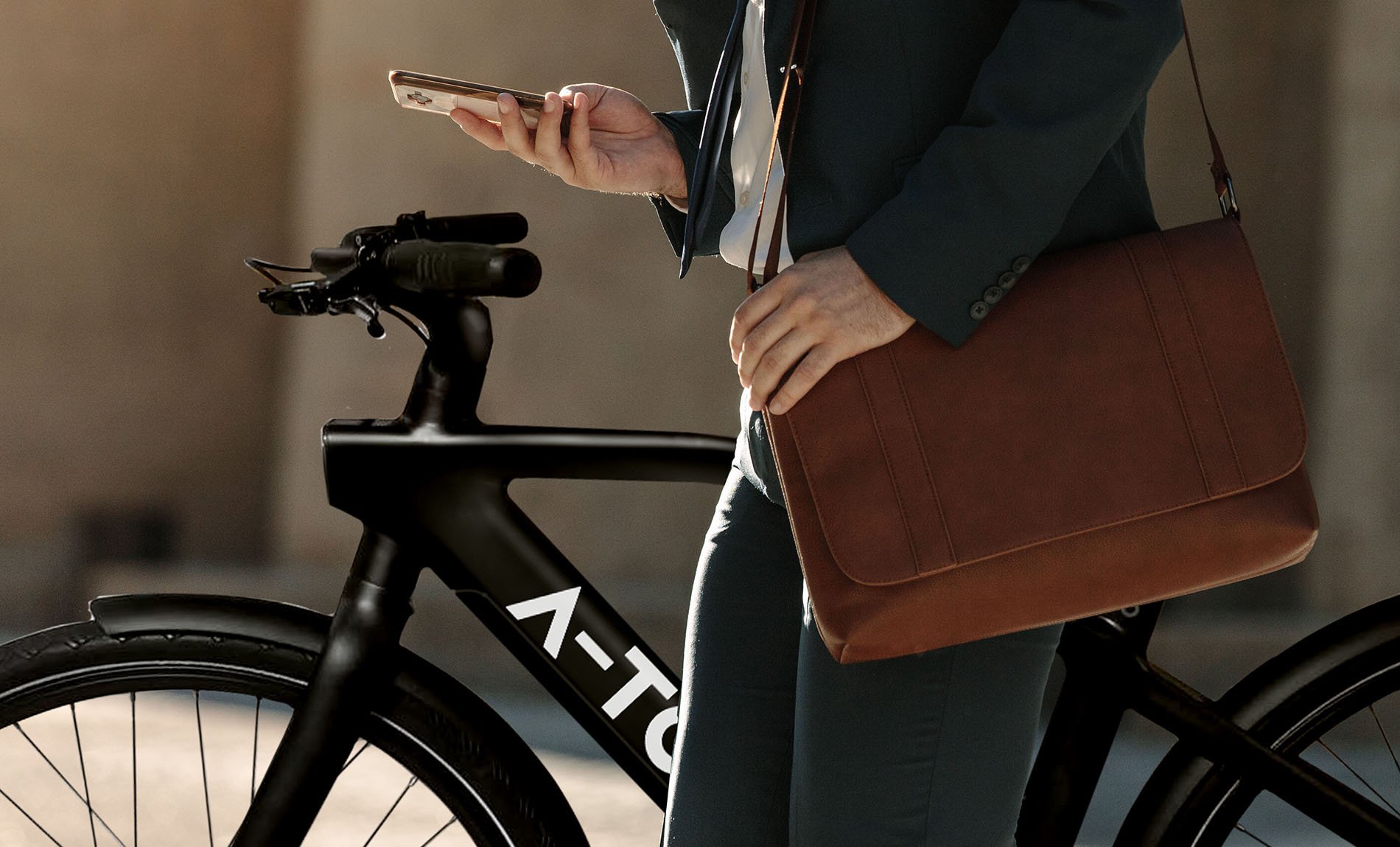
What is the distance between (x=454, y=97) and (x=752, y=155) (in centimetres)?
34

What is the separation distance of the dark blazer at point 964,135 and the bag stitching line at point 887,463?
70 millimetres

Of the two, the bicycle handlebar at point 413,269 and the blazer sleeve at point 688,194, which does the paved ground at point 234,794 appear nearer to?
the bicycle handlebar at point 413,269

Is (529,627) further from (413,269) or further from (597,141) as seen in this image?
(597,141)

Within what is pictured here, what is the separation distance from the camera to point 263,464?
527cm

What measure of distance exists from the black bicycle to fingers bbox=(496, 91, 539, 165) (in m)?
0.11

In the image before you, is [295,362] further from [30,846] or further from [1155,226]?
[1155,226]

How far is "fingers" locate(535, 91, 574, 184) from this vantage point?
1.41 m

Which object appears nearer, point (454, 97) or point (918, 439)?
point (918, 439)

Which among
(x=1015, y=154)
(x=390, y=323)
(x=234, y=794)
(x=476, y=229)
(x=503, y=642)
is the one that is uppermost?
(x=390, y=323)

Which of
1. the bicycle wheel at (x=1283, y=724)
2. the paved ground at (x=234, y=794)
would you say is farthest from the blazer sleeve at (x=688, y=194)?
the paved ground at (x=234, y=794)

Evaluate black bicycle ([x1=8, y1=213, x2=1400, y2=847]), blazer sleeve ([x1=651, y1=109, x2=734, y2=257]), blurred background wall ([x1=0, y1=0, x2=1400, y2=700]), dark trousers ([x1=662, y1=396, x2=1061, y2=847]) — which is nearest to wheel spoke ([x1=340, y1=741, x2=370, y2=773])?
black bicycle ([x1=8, y1=213, x2=1400, y2=847])

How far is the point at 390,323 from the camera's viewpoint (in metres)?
4.28

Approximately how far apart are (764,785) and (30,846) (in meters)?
1.98

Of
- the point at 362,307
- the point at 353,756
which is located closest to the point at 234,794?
the point at 353,756
